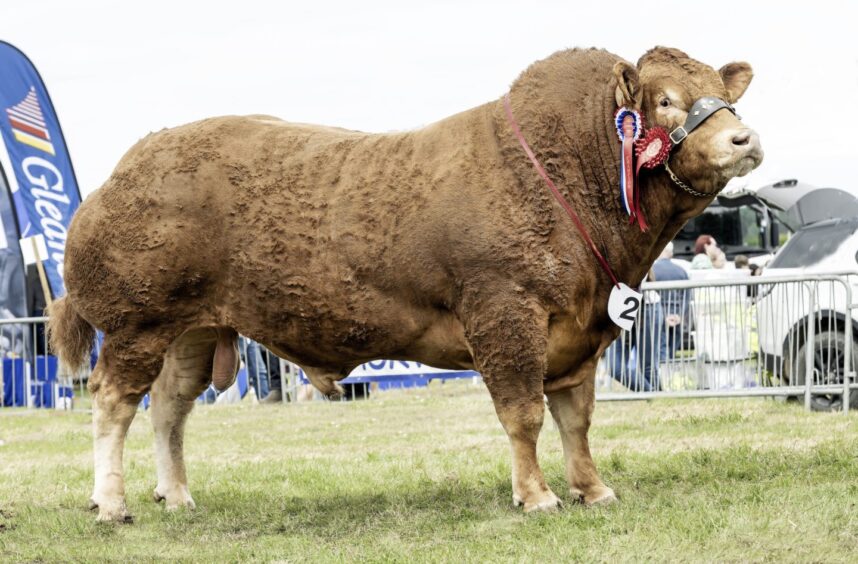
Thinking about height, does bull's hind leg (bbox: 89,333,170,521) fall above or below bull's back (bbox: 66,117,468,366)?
below

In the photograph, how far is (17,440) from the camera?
1262cm

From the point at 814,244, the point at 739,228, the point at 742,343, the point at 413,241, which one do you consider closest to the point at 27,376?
the point at 742,343

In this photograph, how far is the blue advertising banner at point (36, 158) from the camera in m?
16.5

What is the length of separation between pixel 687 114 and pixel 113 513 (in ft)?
12.7

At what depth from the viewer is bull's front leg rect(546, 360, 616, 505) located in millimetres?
6730

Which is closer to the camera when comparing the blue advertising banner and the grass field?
the grass field

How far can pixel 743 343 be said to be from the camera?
12852 millimetres

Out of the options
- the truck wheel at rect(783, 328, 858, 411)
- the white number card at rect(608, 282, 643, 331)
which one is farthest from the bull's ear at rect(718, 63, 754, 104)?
the truck wheel at rect(783, 328, 858, 411)

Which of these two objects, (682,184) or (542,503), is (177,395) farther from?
(682,184)

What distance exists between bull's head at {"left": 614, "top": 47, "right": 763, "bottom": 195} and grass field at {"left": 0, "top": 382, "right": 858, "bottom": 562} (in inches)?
66.0

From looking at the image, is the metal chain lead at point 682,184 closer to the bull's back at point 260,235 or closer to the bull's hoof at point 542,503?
the bull's back at point 260,235

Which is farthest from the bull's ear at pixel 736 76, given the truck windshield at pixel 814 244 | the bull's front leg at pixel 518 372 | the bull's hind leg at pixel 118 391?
the truck windshield at pixel 814 244

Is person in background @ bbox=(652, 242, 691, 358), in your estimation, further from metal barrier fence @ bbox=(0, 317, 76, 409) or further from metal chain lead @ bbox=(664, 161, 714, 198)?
metal barrier fence @ bbox=(0, 317, 76, 409)

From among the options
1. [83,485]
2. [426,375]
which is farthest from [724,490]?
[426,375]
